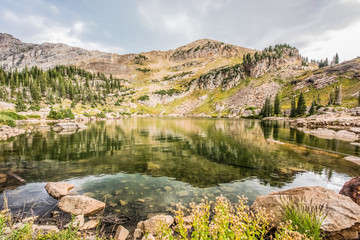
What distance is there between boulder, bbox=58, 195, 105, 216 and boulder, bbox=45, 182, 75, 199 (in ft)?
6.23

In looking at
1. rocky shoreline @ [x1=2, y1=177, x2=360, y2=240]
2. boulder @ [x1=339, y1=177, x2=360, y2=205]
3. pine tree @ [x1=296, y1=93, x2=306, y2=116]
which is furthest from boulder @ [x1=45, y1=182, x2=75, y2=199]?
pine tree @ [x1=296, y1=93, x2=306, y2=116]

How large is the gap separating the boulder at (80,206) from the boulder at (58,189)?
6.23 feet

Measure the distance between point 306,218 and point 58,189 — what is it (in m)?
16.4

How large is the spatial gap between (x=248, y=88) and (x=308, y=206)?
209m

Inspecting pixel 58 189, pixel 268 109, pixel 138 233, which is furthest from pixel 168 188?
pixel 268 109

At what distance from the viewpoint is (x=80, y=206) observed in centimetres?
1052

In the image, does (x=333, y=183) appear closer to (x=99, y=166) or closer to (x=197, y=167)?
(x=197, y=167)

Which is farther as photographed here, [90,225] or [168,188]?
[168,188]

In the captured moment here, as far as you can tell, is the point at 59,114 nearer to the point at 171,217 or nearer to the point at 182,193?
the point at 182,193

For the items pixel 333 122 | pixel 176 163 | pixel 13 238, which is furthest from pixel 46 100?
pixel 333 122

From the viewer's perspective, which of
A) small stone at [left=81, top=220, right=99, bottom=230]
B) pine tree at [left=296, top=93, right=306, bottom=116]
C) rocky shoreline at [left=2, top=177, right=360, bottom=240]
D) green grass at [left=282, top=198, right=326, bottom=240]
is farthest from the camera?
pine tree at [left=296, top=93, right=306, bottom=116]

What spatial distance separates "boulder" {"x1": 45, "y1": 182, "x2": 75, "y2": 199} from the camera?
40.8ft

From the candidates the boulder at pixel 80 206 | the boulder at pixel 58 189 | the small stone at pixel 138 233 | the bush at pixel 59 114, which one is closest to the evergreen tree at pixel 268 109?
the bush at pixel 59 114

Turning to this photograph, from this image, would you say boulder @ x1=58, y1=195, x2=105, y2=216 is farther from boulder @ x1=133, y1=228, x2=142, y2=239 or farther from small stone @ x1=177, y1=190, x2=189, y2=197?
small stone @ x1=177, y1=190, x2=189, y2=197
